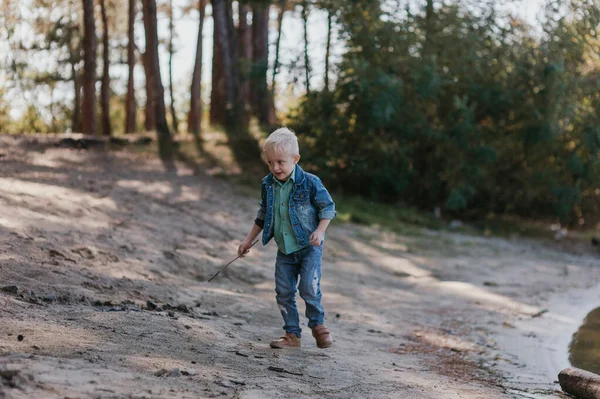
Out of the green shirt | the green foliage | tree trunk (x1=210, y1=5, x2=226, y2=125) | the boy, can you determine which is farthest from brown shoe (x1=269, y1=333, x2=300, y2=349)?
tree trunk (x1=210, y1=5, x2=226, y2=125)

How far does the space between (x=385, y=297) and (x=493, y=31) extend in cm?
991

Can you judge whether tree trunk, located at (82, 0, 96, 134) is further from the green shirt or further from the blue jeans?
the blue jeans

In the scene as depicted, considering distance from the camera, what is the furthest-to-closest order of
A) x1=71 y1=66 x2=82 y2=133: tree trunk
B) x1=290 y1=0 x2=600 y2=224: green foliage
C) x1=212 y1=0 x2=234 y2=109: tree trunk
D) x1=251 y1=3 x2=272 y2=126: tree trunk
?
x1=71 y1=66 x2=82 y2=133: tree trunk, x1=251 y1=3 x2=272 y2=126: tree trunk, x1=212 y1=0 x2=234 y2=109: tree trunk, x1=290 y1=0 x2=600 y2=224: green foliage

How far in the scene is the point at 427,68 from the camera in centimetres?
1711

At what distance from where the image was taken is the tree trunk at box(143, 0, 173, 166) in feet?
63.8

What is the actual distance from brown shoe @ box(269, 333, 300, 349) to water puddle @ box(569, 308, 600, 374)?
8.87 feet

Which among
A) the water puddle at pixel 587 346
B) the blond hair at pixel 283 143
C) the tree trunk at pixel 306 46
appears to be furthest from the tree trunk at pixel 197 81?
the blond hair at pixel 283 143

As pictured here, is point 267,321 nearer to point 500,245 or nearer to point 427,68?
point 500,245

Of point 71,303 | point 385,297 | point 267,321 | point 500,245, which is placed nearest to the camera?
point 71,303

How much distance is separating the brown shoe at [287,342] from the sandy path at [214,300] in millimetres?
182

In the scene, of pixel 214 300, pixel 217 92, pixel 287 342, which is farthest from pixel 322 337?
pixel 217 92

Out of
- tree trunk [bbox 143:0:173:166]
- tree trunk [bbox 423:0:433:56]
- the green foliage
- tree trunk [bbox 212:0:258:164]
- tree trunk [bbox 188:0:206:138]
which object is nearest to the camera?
the green foliage

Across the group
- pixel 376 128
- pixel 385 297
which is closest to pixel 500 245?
pixel 376 128

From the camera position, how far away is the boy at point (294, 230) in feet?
20.5
